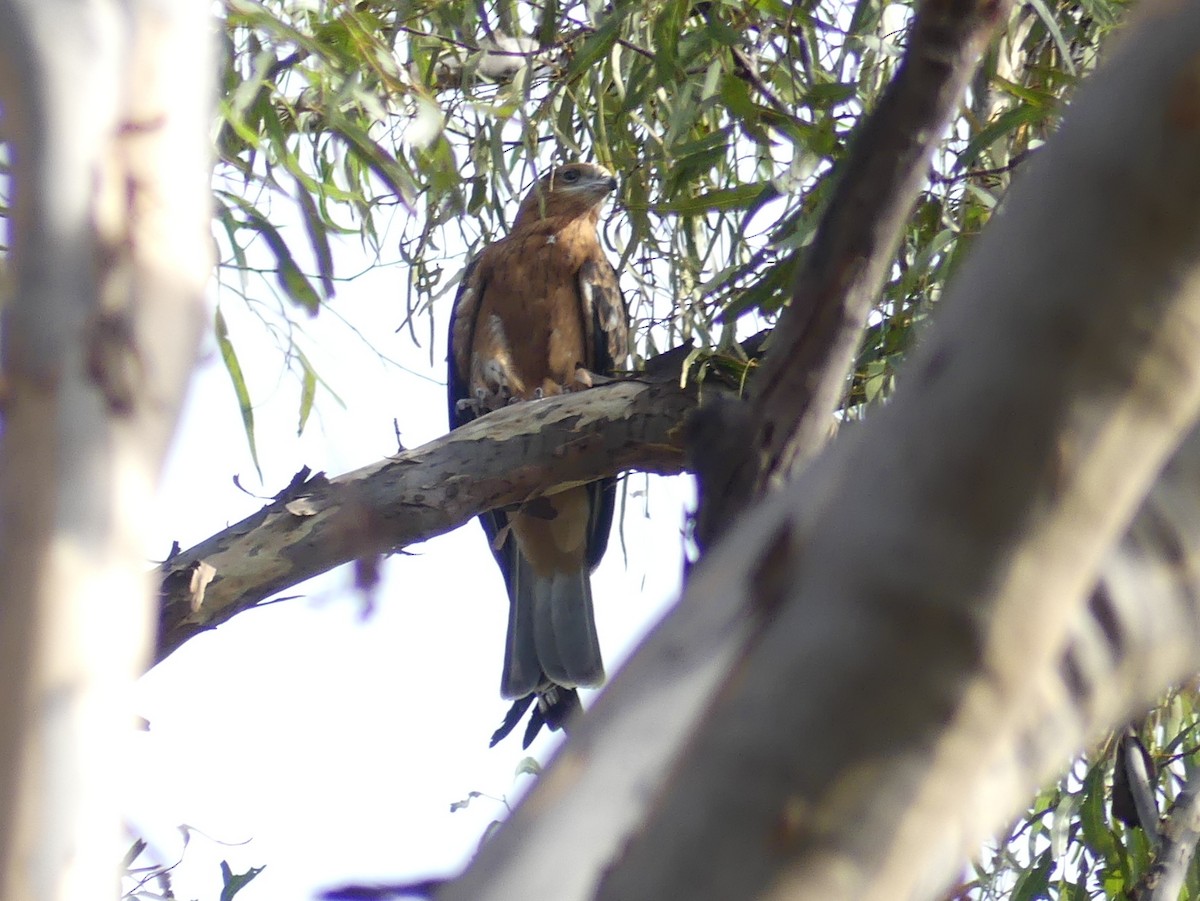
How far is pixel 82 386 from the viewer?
791 mm

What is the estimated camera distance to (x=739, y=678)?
0.60 meters

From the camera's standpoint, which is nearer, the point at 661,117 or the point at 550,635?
the point at 661,117

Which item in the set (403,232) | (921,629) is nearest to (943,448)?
(921,629)

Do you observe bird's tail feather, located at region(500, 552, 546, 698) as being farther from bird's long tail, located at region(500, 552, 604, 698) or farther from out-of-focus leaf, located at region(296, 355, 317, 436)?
out-of-focus leaf, located at region(296, 355, 317, 436)

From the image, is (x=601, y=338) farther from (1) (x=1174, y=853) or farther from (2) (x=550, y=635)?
(1) (x=1174, y=853)

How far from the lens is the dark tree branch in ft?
3.22

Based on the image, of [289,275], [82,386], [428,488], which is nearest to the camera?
[82,386]

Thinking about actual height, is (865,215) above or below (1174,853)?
above

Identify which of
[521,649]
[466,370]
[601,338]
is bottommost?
[521,649]

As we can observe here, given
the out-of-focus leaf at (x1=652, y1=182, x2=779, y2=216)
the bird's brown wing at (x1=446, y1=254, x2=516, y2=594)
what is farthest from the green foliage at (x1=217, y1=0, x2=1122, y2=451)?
the bird's brown wing at (x1=446, y1=254, x2=516, y2=594)

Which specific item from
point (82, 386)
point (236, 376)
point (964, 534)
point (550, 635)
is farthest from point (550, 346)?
point (964, 534)

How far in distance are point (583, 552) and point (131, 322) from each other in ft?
10.6

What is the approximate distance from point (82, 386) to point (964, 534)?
508 millimetres

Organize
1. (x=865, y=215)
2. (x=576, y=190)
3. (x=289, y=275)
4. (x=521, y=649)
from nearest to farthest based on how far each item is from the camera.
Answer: (x=865, y=215)
(x=289, y=275)
(x=521, y=649)
(x=576, y=190)
